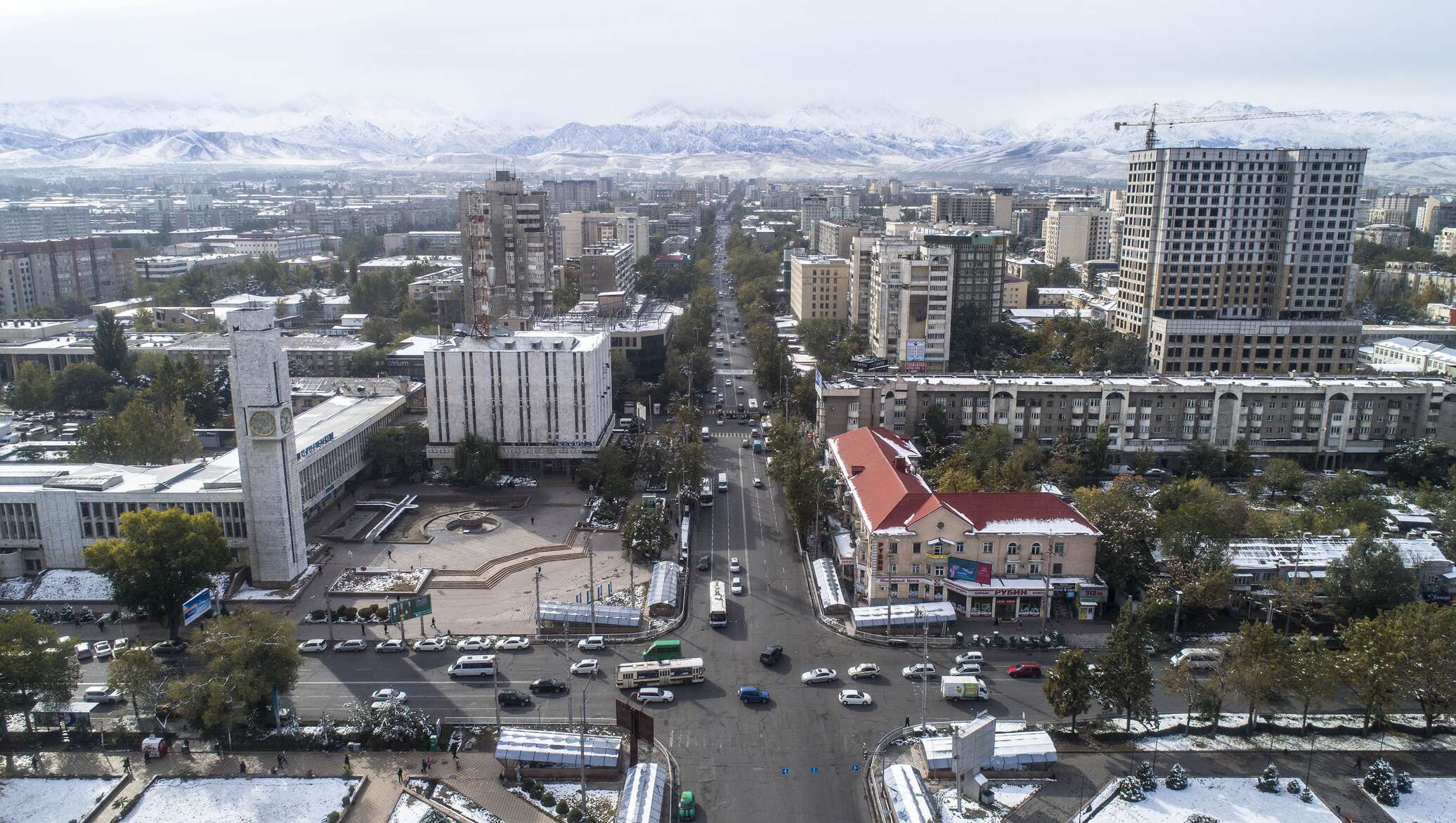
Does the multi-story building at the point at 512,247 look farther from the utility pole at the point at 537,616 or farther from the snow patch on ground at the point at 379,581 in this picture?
the utility pole at the point at 537,616

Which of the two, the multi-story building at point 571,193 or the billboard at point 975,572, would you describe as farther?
the multi-story building at point 571,193

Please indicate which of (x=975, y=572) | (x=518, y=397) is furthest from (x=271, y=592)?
(x=975, y=572)

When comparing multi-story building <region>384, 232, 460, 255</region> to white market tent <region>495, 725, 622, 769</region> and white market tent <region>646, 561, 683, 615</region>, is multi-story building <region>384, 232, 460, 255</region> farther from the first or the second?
white market tent <region>495, 725, 622, 769</region>

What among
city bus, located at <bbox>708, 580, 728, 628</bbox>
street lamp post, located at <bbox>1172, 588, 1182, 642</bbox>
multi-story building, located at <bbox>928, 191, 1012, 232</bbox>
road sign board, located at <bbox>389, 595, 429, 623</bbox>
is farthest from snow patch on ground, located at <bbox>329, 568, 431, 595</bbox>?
multi-story building, located at <bbox>928, 191, 1012, 232</bbox>

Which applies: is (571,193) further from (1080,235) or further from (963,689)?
(963,689)

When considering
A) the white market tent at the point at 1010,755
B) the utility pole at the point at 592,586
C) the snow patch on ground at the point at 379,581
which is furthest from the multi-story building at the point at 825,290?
the white market tent at the point at 1010,755

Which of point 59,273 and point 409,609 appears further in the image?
point 59,273
